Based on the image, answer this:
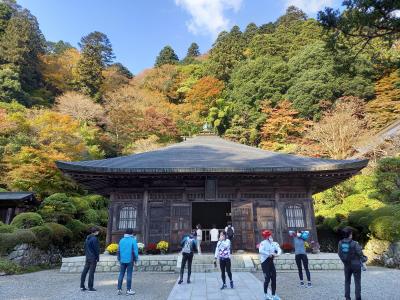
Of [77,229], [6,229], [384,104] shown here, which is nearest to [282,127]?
[384,104]

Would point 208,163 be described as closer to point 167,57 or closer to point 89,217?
point 89,217

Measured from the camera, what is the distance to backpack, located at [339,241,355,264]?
637cm

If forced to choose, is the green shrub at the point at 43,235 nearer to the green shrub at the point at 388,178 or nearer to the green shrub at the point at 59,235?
the green shrub at the point at 59,235

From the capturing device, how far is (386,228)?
13.5 m

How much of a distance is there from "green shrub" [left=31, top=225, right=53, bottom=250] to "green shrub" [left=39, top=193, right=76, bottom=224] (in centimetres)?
304

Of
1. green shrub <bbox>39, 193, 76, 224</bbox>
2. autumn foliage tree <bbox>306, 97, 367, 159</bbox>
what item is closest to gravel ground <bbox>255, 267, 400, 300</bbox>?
green shrub <bbox>39, 193, 76, 224</bbox>

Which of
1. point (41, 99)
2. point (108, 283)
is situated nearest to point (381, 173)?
point (108, 283)

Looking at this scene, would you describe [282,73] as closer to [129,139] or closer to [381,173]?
[129,139]

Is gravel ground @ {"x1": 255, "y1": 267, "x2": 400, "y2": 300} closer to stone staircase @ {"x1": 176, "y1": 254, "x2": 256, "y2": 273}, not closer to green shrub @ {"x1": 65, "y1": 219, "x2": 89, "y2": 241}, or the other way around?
stone staircase @ {"x1": 176, "y1": 254, "x2": 256, "y2": 273}

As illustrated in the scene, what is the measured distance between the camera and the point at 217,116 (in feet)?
138

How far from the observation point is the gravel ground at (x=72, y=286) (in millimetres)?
7715

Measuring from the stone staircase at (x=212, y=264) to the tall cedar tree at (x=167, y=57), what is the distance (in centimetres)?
5562

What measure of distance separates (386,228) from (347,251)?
28.8 feet

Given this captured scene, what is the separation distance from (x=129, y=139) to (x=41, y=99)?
14.1 meters
